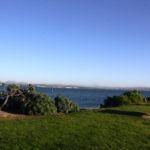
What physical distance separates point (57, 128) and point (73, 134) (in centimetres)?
146

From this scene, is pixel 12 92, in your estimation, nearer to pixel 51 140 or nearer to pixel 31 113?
pixel 31 113

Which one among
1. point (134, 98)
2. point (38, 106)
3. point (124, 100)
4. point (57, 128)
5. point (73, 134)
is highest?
point (134, 98)

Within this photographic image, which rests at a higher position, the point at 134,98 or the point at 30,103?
the point at 134,98

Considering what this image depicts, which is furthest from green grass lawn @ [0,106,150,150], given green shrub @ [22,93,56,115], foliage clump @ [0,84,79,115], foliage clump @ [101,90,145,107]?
foliage clump @ [101,90,145,107]

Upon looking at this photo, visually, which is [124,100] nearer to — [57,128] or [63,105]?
[63,105]

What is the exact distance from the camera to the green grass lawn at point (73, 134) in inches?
600

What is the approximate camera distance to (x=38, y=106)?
79.6 feet

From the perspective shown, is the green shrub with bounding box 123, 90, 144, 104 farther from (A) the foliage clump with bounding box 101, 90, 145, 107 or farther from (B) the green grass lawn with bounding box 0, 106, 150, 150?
(B) the green grass lawn with bounding box 0, 106, 150, 150

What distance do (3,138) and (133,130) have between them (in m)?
6.61

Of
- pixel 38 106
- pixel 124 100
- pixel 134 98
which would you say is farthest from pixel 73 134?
pixel 134 98

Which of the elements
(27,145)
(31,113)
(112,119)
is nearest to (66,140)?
(27,145)

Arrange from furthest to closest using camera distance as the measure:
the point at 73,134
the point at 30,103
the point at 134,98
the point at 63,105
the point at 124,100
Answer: the point at 134,98
the point at 124,100
the point at 63,105
the point at 30,103
the point at 73,134

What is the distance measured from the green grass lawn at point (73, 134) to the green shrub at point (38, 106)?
2762 millimetres

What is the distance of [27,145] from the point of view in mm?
14961
